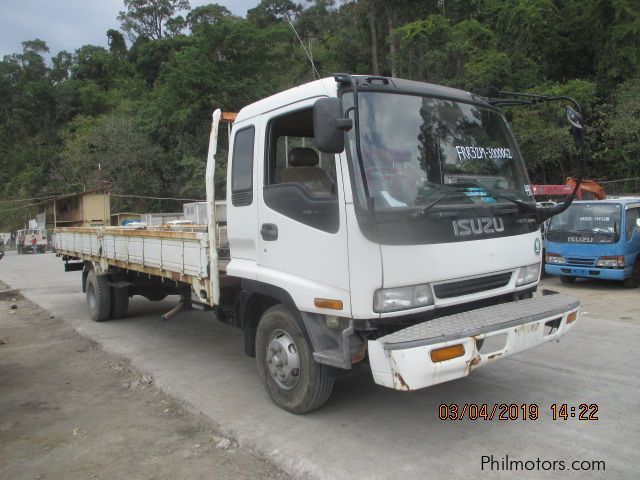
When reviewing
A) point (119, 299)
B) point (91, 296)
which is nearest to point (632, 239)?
point (119, 299)

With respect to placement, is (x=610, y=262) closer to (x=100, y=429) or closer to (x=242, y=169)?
(x=242, y=169)

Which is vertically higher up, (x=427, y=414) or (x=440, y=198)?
(x=440, y=198)

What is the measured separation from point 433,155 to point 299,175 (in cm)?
106

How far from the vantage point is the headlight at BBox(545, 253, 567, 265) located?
10789 mm

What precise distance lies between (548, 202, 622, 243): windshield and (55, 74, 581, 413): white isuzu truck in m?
6.98

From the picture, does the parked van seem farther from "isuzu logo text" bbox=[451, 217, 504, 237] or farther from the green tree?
the green tree

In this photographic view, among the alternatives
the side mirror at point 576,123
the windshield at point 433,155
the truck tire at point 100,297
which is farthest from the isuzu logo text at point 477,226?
the truck tire at point 100,297

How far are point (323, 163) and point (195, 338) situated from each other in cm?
413

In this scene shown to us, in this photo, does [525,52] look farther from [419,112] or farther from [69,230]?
[419,112]

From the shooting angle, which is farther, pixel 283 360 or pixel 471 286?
pixel 283 360

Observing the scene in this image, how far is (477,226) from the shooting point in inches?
146

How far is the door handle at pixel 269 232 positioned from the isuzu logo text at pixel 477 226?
1330mm

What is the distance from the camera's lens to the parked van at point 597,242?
398 inches

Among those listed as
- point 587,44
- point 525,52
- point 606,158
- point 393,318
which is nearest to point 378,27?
point 525,52
